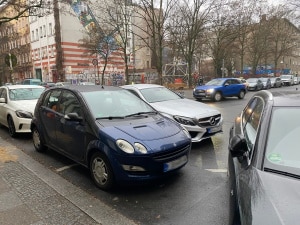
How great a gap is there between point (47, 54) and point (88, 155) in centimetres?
4720

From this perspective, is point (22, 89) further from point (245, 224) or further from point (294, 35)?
point (294, 35)

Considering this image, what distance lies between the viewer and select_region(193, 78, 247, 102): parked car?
18156 millimetres

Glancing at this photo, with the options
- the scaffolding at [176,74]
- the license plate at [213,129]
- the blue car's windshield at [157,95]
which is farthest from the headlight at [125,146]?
the scaffolding at [176,74]

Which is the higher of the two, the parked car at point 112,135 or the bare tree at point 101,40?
the bare tree at point 101,40

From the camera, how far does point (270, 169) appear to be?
7.86 ft

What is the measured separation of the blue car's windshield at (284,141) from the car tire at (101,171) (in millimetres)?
2322

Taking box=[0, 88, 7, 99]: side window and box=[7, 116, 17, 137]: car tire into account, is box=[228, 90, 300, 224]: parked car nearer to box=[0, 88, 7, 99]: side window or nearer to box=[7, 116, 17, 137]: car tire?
box=[7, 116, 17, 137]: car tire

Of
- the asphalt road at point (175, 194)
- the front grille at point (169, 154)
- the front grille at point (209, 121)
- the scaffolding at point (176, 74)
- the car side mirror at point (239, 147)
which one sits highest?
the scaffolding at point (176, 74)

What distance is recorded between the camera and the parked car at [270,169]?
194cm

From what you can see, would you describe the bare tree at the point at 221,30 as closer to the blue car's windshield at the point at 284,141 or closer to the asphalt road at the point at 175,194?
the asphalt road at the point at 175,194

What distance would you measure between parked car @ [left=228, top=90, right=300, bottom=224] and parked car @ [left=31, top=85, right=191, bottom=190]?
1.29 meters

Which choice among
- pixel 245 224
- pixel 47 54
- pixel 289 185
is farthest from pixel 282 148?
pixel 47 54

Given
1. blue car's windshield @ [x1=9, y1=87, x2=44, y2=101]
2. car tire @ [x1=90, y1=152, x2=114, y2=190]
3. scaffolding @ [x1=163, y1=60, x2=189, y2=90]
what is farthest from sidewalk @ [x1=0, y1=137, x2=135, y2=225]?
scaffolding @ [x1=163, y1=60, x2=189, y2=90]

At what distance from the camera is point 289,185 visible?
2.17 metres
